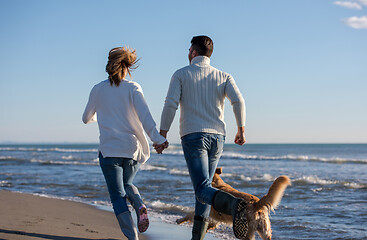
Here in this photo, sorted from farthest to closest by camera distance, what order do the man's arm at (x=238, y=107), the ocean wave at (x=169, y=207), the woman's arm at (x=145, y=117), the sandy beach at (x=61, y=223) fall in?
the ocean wave at (x=169, y=207) → the sandy beach at (x=61, y=223) → the man's arm at (x=238, y=107) → the woman's arm at (x=145, y=117)

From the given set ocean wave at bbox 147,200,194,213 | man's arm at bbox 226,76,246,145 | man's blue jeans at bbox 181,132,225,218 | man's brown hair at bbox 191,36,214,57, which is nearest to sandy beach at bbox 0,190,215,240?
ocean wave at bbox 147,200,194,213

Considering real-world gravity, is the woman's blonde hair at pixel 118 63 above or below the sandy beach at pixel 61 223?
above

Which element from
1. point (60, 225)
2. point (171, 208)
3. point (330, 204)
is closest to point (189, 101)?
point (60, 225)

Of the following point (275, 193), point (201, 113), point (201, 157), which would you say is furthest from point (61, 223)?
point (275, 193)

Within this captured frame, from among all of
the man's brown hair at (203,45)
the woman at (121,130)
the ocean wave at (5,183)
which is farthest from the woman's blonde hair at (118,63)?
the ocean wave at (5,183)

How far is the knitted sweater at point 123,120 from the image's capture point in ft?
10.9

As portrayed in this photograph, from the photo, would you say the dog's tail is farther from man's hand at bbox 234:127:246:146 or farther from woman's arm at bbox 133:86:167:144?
woman's arm at bbox 133:86:167:144

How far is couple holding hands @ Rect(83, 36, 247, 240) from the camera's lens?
332cm

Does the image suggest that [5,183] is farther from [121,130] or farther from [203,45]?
[203,45]

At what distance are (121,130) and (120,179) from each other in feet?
1.45

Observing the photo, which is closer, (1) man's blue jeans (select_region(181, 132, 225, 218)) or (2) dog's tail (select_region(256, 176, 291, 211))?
(1) man's blue jeans (select_region(181, 132, 225, 218))

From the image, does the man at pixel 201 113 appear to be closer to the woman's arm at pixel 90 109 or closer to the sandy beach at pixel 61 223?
the woman's arm at pixel 90 109

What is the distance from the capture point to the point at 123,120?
3396 mm

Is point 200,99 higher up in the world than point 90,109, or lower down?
higher up
